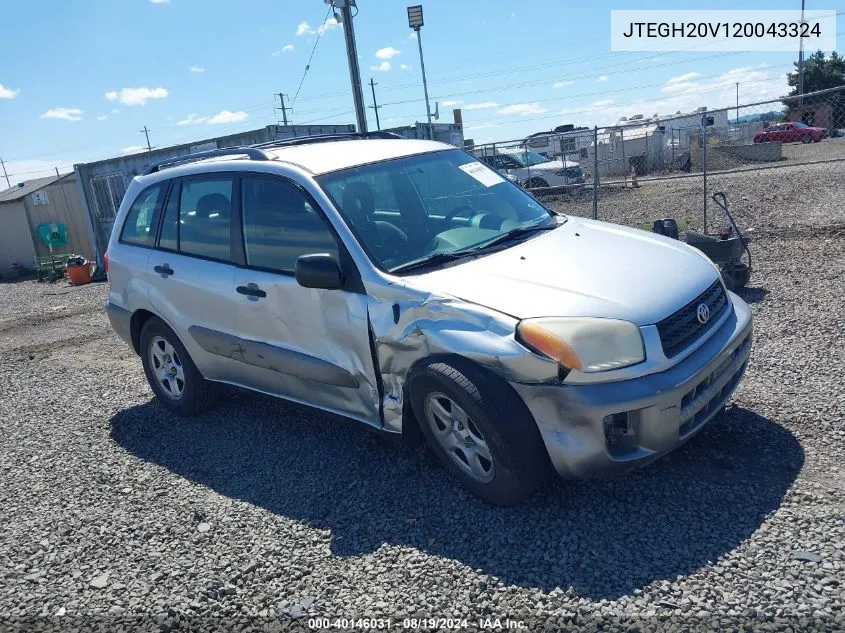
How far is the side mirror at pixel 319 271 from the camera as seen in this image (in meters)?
3.71

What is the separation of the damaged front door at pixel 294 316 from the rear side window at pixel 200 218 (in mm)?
197

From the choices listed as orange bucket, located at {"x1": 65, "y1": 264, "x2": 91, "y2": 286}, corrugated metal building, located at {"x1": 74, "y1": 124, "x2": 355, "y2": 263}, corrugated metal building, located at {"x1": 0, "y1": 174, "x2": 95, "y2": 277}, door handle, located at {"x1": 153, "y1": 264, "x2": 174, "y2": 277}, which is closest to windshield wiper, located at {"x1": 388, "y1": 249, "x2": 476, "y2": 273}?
door handle, located at {"x1": 153, "y1": 264, "x2": 174, "y2": 277}

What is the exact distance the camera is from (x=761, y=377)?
15.6 feet

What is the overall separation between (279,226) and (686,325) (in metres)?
2.41

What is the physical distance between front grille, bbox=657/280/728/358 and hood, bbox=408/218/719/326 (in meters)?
0.04

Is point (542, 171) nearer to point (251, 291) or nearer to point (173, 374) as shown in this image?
point (173, 374)

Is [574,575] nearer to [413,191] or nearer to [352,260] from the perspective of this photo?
[352,260]

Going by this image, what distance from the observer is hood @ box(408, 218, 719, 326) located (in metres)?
3.26

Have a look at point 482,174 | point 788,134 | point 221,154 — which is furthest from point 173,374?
point 788,134

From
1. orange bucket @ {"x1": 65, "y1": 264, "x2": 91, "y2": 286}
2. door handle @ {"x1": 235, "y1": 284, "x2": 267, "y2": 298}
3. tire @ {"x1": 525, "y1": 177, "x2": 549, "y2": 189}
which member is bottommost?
orange bucket @ {"x1": 65, "y1": 264, "x2": 91, "y2": 286}

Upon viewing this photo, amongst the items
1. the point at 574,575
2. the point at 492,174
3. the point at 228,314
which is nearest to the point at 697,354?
the point at 574,575

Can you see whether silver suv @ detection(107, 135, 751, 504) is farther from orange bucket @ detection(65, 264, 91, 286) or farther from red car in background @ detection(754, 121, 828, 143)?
red car in background @ detection(754, 121, 828, 143)

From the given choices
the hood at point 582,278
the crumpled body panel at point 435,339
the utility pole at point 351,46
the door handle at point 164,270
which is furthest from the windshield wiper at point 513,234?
the utility pole at point 351,46

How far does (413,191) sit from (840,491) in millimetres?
2799
